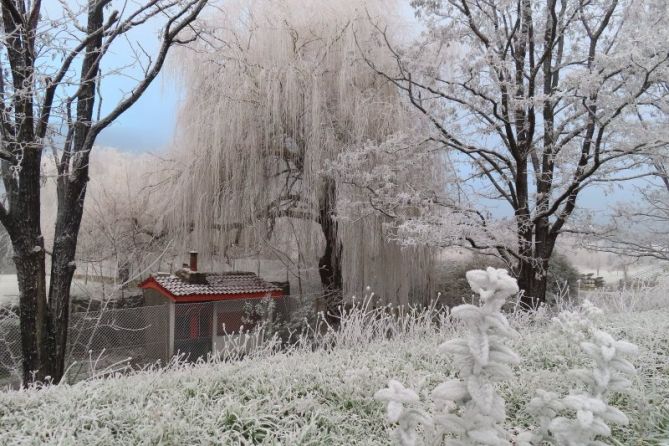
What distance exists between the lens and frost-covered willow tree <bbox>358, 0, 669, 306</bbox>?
220 inches

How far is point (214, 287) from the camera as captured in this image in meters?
7.04

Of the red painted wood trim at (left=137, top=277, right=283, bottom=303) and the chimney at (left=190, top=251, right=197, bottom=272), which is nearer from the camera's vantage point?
the red painted wood trim at (left=137, top=277, right=283, bottom=303)

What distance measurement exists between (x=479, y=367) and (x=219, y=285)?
640cm

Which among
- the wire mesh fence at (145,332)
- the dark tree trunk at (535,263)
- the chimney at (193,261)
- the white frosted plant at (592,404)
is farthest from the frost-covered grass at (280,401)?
the chimney at (193,261)

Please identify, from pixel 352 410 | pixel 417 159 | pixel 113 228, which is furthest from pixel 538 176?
pixel 113 228

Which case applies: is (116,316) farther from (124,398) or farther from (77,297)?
(124,398)

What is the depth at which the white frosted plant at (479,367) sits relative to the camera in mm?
1078

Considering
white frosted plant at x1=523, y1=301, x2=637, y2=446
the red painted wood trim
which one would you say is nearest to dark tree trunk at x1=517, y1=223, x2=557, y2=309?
the red painted wood trim

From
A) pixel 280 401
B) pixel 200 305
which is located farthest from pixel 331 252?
pixel 280 401

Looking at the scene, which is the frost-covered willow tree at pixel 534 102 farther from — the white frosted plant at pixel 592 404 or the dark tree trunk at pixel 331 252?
the white frosted plant at pixel 592 404

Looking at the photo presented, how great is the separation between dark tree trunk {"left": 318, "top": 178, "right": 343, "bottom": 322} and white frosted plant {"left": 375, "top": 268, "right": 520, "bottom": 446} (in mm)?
6171

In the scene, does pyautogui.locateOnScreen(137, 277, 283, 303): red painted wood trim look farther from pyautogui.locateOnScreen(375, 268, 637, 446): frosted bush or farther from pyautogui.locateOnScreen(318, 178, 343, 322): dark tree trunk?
pyautogui.locateOnScreen(375, 268, 637, 446): frosted bush

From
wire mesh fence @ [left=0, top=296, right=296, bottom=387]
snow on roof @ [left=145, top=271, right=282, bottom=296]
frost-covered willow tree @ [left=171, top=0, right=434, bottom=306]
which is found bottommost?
wire mesh fence @ [left=0, top=296, right=296, bottom=387]

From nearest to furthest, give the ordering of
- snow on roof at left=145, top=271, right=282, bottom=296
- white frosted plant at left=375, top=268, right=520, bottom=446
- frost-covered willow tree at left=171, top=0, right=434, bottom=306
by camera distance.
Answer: white frosted plant at left=375, top=268, right=520, bottom=446, snow on roof at left=145, top=271, right=282, bottom=296, frost-covered willow tree at left=171, top=0, right=434, bottom=306
